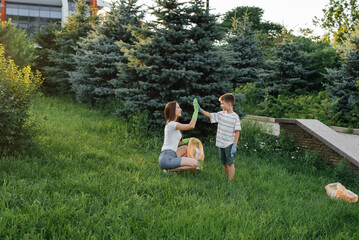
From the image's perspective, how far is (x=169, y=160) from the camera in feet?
17.1

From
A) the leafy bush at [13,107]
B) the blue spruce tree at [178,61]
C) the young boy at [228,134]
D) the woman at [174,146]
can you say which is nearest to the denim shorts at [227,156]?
the young boy at [228,134]

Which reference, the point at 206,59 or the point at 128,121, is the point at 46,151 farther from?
the point at 206,59

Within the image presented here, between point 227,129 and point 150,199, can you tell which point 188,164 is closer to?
point 227,129

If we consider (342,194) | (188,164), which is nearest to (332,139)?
(342,194)

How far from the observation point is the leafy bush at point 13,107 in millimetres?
4953

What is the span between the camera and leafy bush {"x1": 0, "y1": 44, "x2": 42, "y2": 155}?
4.95 meters

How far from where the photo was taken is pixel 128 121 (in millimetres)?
9000

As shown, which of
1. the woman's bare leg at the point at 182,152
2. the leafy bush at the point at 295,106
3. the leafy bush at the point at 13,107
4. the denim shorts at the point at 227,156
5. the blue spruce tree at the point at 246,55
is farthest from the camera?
the blue spruce tree at the point at 246,55

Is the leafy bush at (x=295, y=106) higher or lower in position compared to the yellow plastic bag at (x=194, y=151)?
higher

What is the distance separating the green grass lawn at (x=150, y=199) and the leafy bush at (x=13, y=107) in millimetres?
331

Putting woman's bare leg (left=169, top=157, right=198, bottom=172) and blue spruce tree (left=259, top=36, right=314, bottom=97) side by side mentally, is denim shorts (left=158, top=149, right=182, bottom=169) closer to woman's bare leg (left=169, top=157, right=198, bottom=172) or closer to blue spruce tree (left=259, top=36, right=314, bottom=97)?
woman's bare leg (left=169, top=157, right=198, bottom=172)

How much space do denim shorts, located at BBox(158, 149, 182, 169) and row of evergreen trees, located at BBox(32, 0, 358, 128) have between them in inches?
100

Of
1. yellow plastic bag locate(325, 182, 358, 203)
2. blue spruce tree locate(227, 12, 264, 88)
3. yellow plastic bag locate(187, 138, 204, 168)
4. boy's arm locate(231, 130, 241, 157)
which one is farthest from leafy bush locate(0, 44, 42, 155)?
blue spruce tree locate(227, 12, 264, 88)

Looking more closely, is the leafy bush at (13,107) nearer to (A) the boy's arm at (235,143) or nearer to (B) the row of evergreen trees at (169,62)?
(B) the row of evergreen trees at (169,62)
